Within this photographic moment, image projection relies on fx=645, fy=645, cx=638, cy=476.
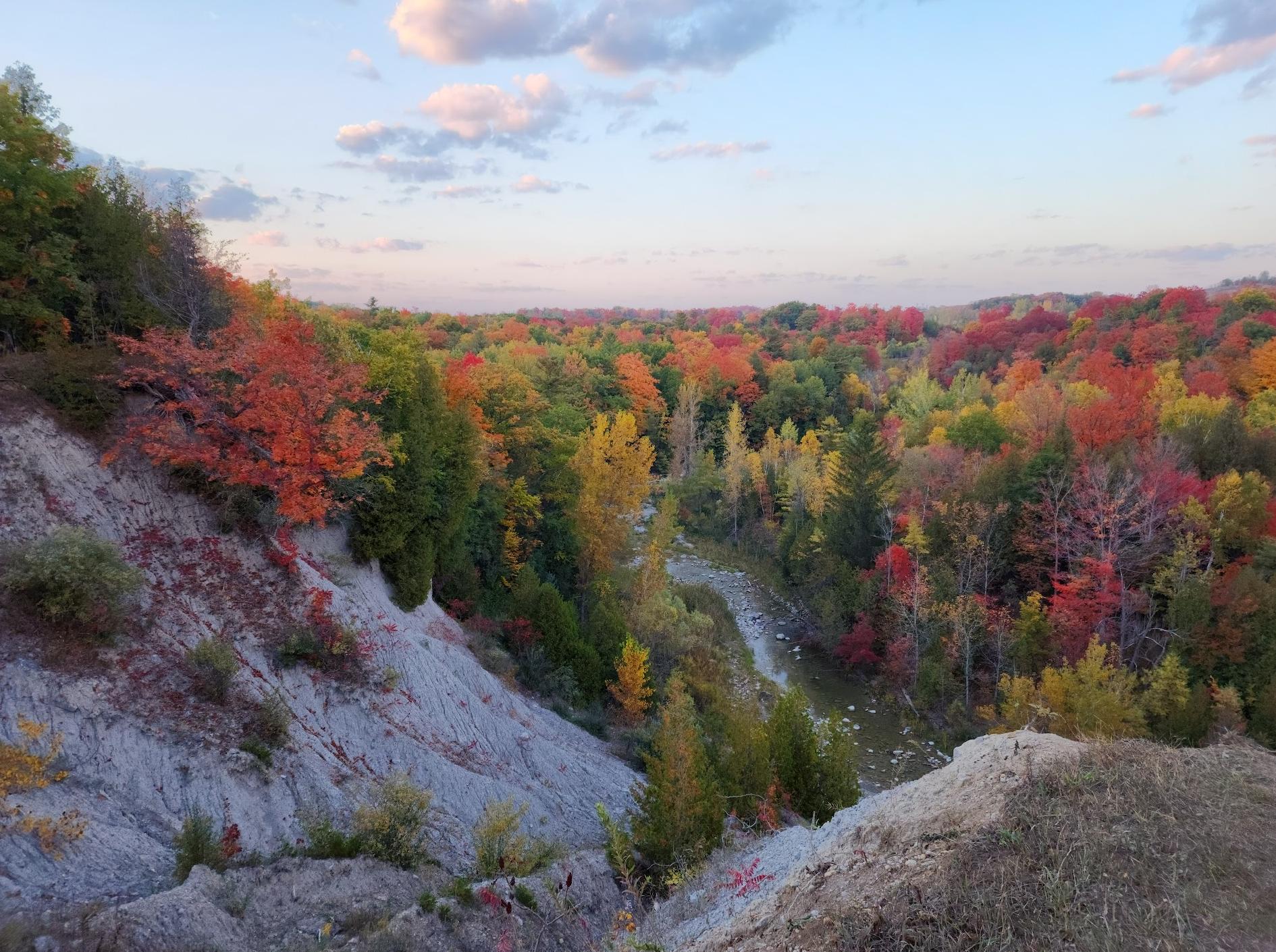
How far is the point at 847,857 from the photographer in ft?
30.1

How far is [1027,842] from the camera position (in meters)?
7.43

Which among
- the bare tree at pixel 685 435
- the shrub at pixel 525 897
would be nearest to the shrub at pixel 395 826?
the shrub at pixel 525 897

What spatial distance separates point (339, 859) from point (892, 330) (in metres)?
126

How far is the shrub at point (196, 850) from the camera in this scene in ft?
29.1

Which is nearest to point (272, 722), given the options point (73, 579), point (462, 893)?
point (73, 579)

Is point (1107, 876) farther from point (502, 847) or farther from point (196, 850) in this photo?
point (196, 850)

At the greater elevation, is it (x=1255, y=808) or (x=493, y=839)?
(x=1255, y=808)

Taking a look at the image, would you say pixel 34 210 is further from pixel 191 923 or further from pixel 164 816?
pixel 191 923

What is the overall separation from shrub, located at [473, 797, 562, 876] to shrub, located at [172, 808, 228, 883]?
414 centimetres

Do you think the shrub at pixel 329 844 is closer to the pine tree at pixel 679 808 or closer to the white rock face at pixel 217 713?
the white rock face at pixel 217 713

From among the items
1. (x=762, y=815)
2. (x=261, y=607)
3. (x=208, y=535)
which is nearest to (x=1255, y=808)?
(x=762, y=815)

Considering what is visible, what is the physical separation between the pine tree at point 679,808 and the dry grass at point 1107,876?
6985 millimetres

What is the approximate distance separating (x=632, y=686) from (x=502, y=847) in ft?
38.8

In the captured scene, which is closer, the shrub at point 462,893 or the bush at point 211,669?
the shrub at point 462,893
